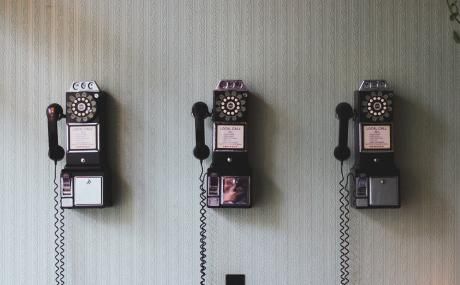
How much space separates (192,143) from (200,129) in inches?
4.2

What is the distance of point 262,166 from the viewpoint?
1862 millimetres

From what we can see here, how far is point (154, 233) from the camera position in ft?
6.09

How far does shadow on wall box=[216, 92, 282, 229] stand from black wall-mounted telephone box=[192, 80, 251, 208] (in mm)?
66

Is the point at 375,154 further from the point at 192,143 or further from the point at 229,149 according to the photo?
the point at 192,143

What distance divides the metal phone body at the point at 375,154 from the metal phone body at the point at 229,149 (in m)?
0.45

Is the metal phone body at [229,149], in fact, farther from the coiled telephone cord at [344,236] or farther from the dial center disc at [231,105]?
the coiled telephone cord at [344,236]

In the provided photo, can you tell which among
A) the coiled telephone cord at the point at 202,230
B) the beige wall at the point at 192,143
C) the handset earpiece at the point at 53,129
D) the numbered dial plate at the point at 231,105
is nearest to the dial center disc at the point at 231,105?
the numbered dial plate at the point at 231,105

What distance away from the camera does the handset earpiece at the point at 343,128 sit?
70.0 inches

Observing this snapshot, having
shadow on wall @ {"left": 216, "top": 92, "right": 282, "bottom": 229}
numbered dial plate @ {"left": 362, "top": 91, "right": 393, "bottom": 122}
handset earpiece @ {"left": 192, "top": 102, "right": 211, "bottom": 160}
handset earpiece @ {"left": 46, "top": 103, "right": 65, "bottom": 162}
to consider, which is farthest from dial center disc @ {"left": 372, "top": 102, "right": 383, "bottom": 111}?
handset earpiece @ {"left": 46, "top": 103, "right": 65, "bottom": 162}

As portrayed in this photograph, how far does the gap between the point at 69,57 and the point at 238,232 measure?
39.8 inches

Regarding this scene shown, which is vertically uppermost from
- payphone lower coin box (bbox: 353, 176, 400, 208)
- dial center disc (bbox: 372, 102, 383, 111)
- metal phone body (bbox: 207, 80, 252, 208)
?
dial center disc (bbox: 372, 102, 383, 111)

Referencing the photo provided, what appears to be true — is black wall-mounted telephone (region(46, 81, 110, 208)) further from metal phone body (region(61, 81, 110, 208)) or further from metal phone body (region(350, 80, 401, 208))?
metal phone body (region(350, 80, 401, 208))

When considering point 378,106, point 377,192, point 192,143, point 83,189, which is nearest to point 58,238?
point 83,189

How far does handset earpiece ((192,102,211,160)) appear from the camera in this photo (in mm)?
1773
